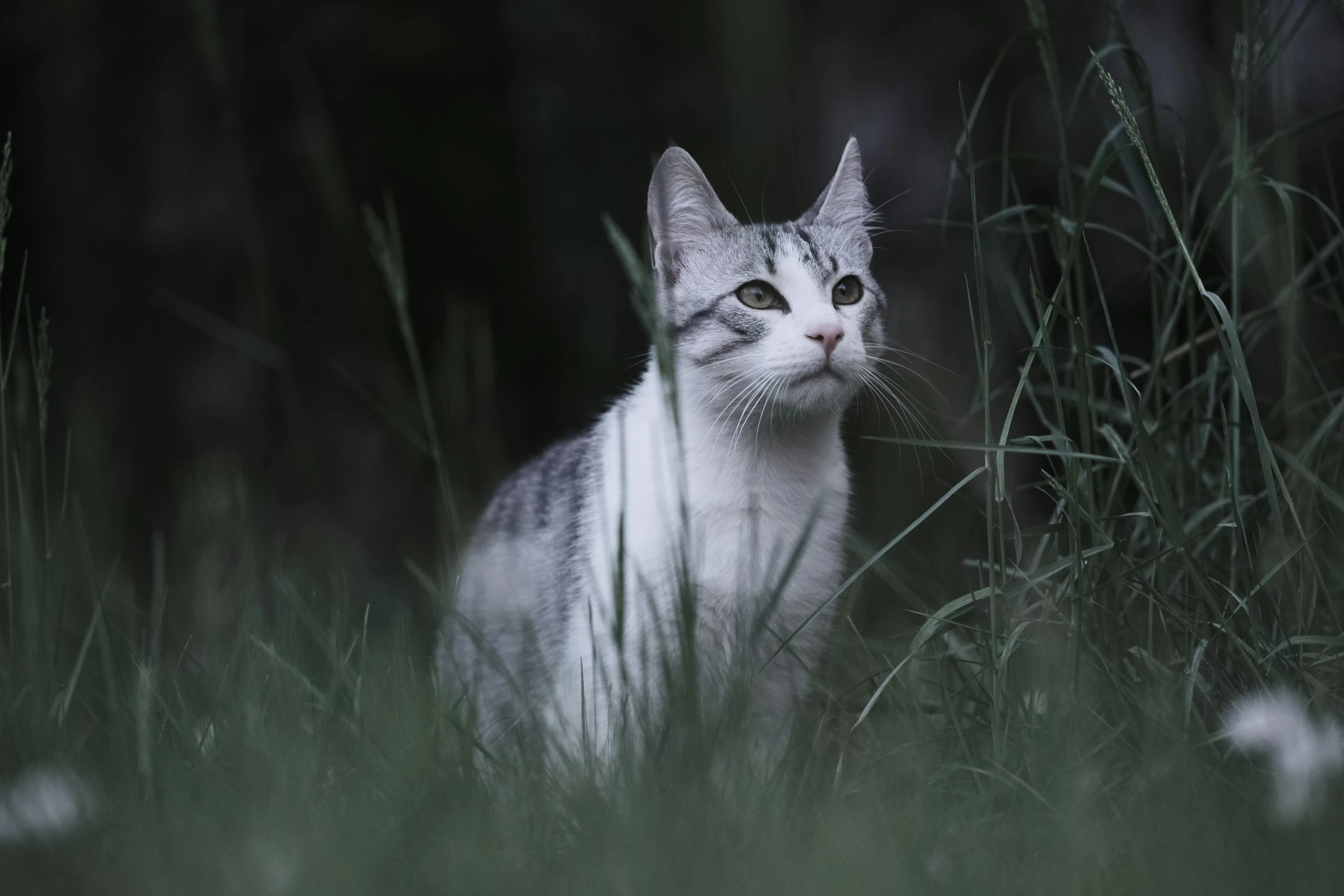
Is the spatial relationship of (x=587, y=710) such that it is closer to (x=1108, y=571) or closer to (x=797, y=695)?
(x=797, y=695)

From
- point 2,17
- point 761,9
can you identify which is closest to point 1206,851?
point 761,9

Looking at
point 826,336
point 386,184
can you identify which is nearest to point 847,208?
point 826,336

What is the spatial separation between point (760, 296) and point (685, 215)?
1.01ft

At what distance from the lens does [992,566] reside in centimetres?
164

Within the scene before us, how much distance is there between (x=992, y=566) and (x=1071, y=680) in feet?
0.62

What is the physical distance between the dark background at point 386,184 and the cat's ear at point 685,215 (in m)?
1.17

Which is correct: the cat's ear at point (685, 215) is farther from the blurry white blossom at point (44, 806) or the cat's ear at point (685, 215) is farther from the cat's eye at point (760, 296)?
the blurry white blossom at point (44, 806)

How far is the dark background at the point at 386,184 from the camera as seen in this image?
409 cm

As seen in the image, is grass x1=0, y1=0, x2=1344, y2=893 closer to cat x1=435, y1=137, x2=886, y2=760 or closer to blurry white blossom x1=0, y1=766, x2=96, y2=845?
blurry white blossom x1=0, y1=766, x2=96, y2=845

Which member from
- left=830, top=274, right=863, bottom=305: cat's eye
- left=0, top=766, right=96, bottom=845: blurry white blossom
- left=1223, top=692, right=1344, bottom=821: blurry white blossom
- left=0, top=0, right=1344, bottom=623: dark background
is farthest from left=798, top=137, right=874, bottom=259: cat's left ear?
left=0, top=766, right=96, bottom=845: blurry white blossom

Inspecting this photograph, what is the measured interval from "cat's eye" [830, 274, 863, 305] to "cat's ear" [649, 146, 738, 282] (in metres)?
0.28

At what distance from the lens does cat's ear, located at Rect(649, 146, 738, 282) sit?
252cm

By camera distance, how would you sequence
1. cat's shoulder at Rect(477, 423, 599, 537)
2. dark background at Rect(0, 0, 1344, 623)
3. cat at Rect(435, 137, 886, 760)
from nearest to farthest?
cat at Rect(435, 137, 886, 760) → cat's shoulder at Rect(477, 423, 599, 537) → dark background at Rect(0, 0, 1344, 623)

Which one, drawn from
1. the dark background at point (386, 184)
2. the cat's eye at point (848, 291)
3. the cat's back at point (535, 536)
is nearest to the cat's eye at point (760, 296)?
the cat's eye at point (848, 291)
